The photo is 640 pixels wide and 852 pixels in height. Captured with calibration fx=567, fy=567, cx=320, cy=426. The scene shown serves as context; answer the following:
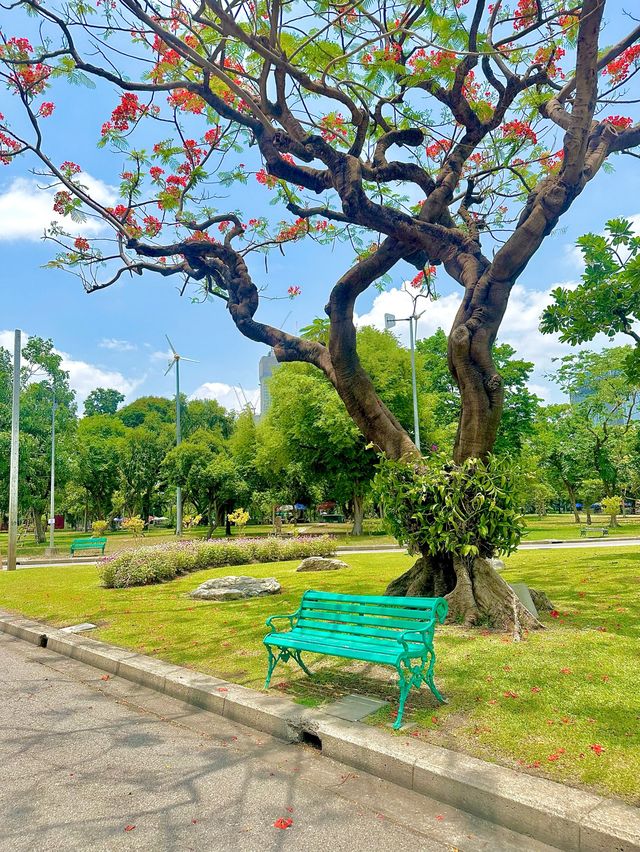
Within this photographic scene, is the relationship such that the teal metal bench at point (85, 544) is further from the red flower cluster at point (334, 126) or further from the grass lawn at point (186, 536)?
the red flower cluster at point (334, 126)

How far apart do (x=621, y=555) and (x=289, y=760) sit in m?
13.0

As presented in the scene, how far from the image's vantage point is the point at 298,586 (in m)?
11.8

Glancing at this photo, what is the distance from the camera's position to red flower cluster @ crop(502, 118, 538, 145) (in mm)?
10102

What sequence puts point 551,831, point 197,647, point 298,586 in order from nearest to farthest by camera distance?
point 551,831, point 197,647, point 298,586

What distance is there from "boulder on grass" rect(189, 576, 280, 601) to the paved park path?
17.5 ft

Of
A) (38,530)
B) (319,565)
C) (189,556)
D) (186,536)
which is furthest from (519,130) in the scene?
(38,530)

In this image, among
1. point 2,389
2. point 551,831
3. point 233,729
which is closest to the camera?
point 551,831

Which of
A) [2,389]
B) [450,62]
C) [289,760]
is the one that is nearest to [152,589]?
[289,760]

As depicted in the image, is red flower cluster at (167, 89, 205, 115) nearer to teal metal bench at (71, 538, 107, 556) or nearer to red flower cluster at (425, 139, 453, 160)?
red flower cluster at (425, 139, 453, 160)

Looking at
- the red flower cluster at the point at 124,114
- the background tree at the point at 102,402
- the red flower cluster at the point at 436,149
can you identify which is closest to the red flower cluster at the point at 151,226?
the red flower cluster at the point at 124,114

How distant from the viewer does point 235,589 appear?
10.7m

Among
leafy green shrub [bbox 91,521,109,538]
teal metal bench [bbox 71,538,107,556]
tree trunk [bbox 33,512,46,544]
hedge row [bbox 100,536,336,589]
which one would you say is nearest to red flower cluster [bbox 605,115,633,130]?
hedge row [bbox 100,536,336,589]

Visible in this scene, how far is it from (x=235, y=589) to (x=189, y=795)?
7.24 metres

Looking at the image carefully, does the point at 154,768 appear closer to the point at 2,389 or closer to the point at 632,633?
the point at 632,633
